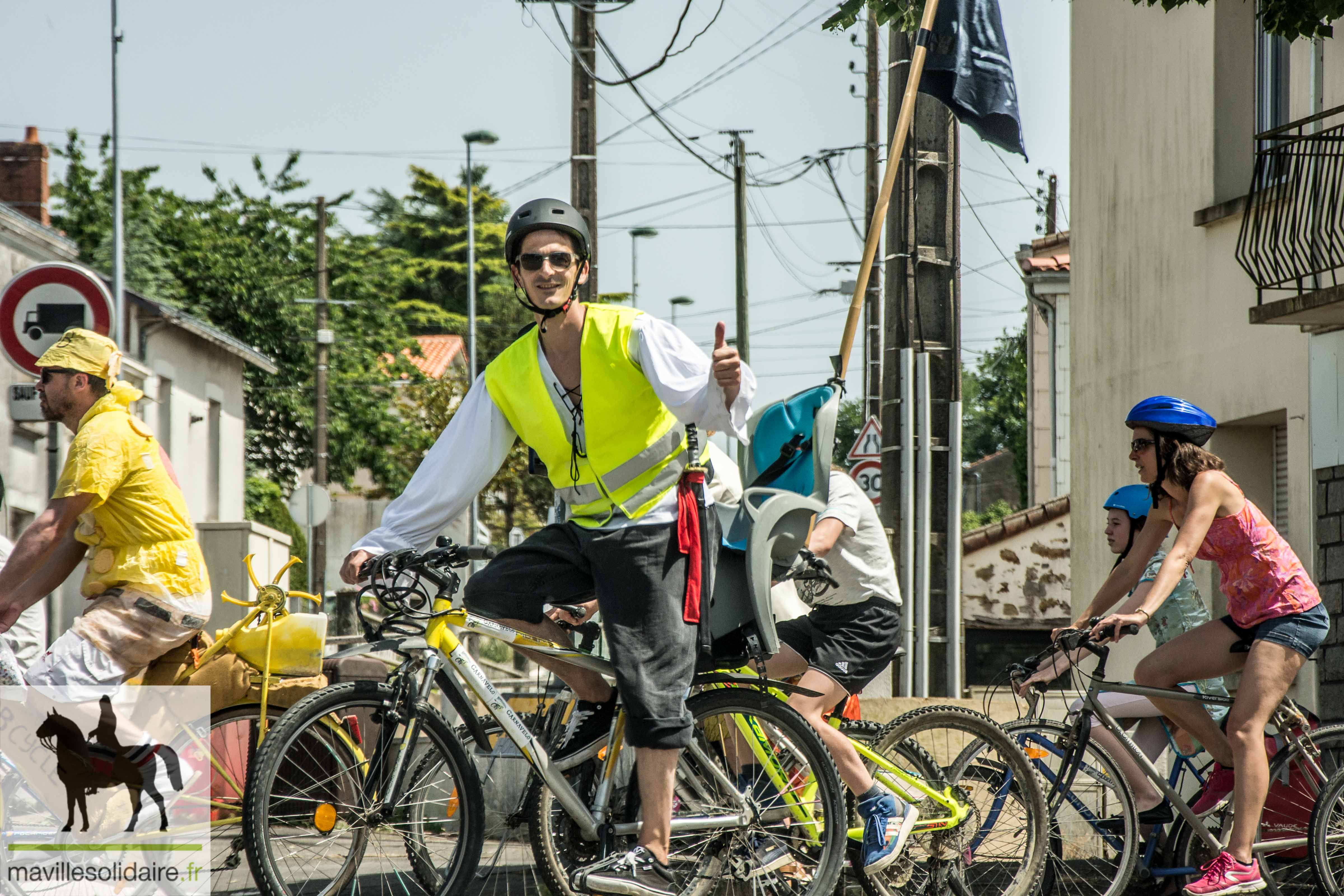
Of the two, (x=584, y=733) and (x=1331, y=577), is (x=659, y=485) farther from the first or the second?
(x=1331, y=577)

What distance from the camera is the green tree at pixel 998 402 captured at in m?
74.8

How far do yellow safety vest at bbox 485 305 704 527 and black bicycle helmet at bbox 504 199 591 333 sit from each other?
127mm

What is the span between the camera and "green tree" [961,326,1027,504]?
245ft

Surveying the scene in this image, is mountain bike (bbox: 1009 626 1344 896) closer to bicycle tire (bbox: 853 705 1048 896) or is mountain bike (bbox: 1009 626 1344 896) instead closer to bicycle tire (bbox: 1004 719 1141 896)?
bicycle tire (bbox: 1004 719 1141 896)

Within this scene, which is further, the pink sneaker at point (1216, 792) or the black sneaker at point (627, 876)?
the pink sneaker at point (1216, 792)

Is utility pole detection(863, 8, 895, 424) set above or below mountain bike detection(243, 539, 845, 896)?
above

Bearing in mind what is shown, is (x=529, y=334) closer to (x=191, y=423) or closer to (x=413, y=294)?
(x=191, y=423)

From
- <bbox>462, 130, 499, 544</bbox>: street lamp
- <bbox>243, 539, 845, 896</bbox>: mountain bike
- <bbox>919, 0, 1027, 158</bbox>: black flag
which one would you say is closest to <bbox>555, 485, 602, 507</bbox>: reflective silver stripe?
<bbox>243, 539, 845, 896</bbox>: mountain bike

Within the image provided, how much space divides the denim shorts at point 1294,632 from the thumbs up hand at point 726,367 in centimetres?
277

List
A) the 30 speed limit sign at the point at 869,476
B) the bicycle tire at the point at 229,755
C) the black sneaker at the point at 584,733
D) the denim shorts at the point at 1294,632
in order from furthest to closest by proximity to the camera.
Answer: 1. the 30 speed limit sign at the point at 869,476
2. the denim shorts at the point at 1294,632
3. the bicycle tire at the point at 229,755
4. the black sneaker at the point at 584,733

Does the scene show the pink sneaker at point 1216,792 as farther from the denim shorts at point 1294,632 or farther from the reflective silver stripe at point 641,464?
the reflective silver stripe at point 641,464

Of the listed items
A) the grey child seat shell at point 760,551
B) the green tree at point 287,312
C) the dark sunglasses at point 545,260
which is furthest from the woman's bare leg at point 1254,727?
the green tree at point 287,312

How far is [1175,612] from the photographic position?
786 cm

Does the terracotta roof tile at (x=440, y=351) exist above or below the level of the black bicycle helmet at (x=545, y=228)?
above
